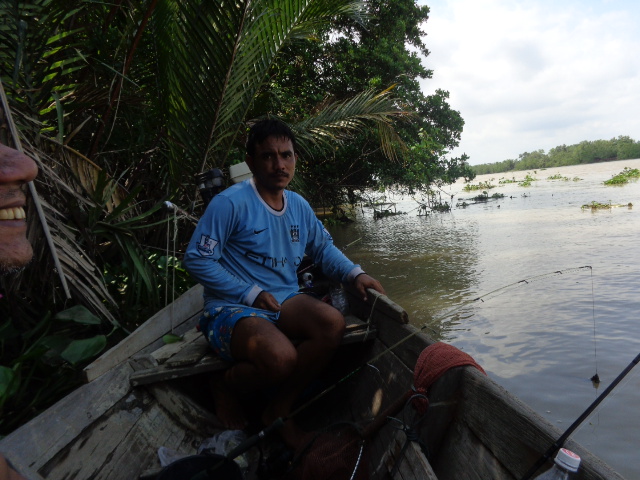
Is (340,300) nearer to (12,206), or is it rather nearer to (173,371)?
(173,371)

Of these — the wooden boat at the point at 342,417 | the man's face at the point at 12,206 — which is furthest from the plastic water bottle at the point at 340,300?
the man's face at the point at 12,206

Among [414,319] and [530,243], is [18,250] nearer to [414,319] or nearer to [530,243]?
[414,319]

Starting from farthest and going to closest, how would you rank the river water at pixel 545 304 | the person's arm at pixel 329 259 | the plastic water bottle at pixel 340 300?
the river water at pixel 545 304 → the plastic water bottle at pixel 340 300 → the person's arm at pixel 329 259

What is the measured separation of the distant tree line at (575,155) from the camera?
5619 centimetres

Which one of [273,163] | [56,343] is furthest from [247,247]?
[56,343]

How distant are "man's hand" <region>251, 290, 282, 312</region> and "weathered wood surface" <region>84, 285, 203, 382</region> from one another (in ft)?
2.42

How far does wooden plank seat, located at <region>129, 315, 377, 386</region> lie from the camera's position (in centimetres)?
199

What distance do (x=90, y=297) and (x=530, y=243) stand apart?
931cm

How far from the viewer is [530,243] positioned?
30.7ft

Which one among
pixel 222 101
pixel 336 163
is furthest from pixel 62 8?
pixel 336 163

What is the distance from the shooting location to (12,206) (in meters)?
0.76

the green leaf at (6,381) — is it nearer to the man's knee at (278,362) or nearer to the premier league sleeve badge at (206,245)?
the premier league sleeve badge at (206,245)

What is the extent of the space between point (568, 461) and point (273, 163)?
1798mm

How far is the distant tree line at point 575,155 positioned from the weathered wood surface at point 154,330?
176 feet
